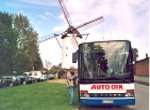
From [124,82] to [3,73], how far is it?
6284cm

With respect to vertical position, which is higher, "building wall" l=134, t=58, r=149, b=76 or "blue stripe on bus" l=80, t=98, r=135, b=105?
"building wall" l=134, t=58, r=149, b=76

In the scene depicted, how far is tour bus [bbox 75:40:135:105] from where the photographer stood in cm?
1862

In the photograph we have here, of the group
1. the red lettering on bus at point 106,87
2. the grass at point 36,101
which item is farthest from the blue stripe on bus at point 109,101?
the grass at point 36,101

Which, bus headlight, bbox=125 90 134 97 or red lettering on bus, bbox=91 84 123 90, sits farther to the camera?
red lettering on bus, bbox=91 84 123 90

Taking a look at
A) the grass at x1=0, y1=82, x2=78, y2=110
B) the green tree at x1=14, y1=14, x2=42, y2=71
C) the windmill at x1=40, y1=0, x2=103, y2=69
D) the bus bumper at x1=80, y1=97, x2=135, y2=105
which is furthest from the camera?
the green tree at x1=14, y1=14, x2=42, y2=71

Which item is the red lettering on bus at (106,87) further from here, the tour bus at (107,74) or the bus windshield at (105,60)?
the bus windshield at (105,60)

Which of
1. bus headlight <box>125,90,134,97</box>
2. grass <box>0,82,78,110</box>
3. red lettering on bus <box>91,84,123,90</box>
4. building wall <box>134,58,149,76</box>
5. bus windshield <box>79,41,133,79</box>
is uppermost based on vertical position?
building wall <box>134,58,149,76</box>

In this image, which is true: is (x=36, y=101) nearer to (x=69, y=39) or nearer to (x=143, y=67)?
(x=69, y=39)

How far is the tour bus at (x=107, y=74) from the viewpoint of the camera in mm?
18625

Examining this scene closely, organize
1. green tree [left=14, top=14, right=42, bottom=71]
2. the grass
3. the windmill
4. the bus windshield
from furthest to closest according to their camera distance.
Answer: green tree [left=14, top=14, right=42, bottom=71], the windmill, the grass, the bus windshield

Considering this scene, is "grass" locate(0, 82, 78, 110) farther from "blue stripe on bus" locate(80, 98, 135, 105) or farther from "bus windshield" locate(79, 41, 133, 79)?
"bus windshield" locate(79, 41, 133, 79)

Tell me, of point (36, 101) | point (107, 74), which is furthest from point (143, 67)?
point (107, 74)

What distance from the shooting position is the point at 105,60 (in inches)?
759

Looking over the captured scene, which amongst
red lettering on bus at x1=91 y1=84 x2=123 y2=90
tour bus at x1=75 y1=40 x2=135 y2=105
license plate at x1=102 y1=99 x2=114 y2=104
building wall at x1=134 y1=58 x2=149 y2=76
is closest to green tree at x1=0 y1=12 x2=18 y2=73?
building wall at x1=134 y1=58 x2=149 y2=76
